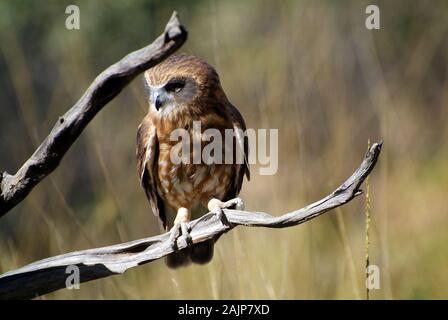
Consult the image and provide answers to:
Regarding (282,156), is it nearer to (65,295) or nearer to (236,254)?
(236,254)

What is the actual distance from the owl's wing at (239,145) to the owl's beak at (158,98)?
1.35 ft

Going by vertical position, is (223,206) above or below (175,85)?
below

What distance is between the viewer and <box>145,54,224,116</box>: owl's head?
4.32 m

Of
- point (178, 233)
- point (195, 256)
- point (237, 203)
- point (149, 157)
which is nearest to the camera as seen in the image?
point (178, 233)

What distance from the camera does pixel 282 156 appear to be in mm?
6285

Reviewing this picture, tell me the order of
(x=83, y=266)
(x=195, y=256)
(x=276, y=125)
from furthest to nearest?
1. (x=276, y=125)
2. (x=195, y=256)
3. (x=83, y=266)

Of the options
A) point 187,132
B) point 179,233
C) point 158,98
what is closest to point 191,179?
point 187,132

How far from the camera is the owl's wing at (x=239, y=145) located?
449cm

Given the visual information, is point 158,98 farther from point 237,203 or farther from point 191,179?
point 237,203

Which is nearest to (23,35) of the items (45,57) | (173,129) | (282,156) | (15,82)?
(45,57)

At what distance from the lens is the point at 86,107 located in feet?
10.3

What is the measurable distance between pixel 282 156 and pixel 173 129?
1.97 meters

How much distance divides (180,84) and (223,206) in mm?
823

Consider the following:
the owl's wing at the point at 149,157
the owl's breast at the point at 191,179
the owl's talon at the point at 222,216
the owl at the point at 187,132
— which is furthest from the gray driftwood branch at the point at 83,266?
the owl's wing at the point at 149,157
